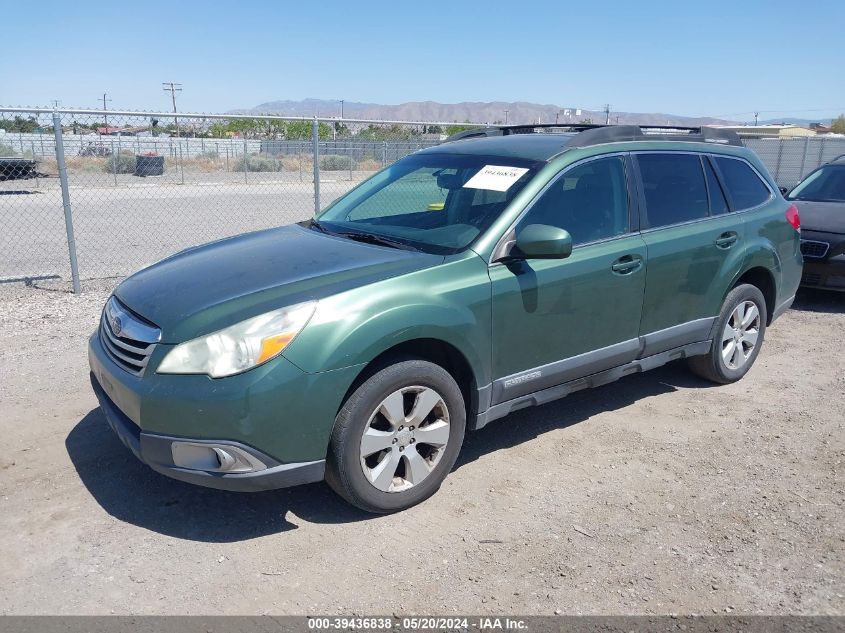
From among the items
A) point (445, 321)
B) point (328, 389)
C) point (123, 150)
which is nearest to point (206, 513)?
point (328, 389)

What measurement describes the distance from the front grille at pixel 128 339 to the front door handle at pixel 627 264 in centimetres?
260

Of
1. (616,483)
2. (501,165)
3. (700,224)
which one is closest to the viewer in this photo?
(616,483)

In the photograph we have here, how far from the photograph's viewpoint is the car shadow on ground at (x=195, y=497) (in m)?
3.53

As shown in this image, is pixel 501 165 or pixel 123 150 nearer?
pixel 501 165

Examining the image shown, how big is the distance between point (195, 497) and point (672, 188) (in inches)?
140

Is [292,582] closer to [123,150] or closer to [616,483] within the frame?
[616,483]

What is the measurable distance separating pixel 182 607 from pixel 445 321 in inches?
67.3

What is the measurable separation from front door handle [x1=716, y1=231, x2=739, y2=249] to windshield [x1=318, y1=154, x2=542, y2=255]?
1.66 metres

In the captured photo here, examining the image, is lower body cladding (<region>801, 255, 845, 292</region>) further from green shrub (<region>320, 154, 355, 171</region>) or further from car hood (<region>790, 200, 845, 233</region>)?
green shrub (<region>320, 154, 355, 171</region>)

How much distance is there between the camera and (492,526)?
3553 mm

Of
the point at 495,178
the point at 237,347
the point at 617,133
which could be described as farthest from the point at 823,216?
the point at 237,347

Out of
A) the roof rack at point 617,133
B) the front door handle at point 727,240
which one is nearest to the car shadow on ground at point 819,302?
the roof rack at point 617,133

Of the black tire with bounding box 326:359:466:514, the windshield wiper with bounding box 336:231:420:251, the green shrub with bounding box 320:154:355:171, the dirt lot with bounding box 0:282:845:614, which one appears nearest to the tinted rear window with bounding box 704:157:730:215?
the dirt lot with bounding box 0:282:845:614

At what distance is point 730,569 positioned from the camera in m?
3.22
